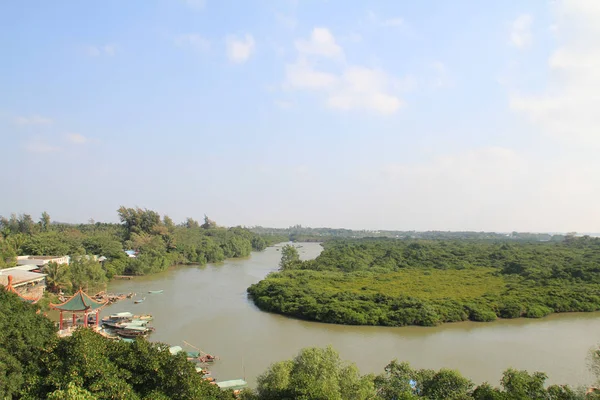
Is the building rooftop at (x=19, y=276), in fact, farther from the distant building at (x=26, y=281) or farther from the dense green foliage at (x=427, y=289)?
the dense green foliage at (x=427, y=289)

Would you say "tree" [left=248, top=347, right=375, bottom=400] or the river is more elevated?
"tree" [left=248, top=347, right=375, bottom=400]

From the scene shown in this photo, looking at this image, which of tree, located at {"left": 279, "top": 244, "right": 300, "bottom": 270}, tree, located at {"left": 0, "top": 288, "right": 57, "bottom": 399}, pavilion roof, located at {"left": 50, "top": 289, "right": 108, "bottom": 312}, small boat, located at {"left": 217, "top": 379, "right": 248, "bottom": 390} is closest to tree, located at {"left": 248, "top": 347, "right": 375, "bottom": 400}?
small boat, located at {"left": 217, "top": 379, "right": 248, "bottom": 390}

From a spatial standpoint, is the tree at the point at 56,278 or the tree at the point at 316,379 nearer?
the tree at the point at 316,379

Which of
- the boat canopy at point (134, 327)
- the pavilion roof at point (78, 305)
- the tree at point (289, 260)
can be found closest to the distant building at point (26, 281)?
the pavilion roof at point (78, 305)

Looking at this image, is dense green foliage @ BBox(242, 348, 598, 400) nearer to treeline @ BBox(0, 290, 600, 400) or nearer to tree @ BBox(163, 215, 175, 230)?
treeline @ BBox(0, 290, 600, 400)

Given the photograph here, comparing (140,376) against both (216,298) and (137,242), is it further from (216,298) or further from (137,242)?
(137,242)

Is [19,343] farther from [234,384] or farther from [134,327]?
[134,327]
